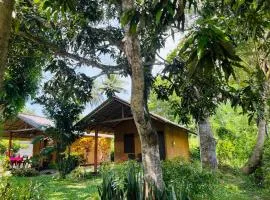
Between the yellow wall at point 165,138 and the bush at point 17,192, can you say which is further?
the yellow wall at point 165,138

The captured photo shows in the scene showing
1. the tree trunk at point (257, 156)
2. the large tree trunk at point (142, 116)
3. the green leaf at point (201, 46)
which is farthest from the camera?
the tree trunk at point (257, 156)

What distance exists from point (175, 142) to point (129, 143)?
306 centimetres

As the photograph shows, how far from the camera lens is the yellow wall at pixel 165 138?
18.8 m

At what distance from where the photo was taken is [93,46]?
841 cm

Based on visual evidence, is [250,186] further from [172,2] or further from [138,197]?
[172,2]

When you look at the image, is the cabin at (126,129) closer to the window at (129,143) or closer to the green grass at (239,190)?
the window at (129,143)

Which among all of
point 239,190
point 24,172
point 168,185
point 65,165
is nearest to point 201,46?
point 168,185

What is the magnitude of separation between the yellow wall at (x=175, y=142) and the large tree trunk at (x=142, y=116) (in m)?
12.0

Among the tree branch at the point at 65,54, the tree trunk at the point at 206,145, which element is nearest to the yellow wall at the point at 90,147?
the tree trunk at the point at 206,145

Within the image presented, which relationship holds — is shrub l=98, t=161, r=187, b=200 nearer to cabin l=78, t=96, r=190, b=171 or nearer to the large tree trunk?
the large tree trunk

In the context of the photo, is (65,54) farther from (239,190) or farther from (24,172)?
(24,172)

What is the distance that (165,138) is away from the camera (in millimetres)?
18516

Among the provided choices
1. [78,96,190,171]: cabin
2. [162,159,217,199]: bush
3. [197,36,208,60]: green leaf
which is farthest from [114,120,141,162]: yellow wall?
[197,36,208,60]: green leaf

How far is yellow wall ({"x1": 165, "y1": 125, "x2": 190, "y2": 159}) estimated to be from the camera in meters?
18.8
